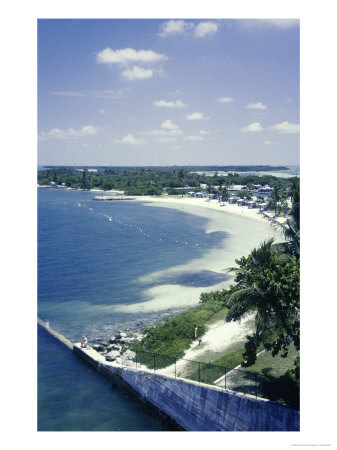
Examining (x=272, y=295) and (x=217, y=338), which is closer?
(x=272, y=295)

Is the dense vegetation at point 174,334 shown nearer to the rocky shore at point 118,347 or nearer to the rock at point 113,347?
the rocky shore at point 118,347

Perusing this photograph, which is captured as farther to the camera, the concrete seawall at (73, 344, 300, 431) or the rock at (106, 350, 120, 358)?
the rock at (106, 350, 120, 358)

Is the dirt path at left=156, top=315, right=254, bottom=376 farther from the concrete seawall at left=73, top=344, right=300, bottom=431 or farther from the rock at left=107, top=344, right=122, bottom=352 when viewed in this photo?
the rock at left=107, top=344, right=122, bottom=352

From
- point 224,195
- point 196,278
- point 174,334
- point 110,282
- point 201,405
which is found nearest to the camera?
point 201,405

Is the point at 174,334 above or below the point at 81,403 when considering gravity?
above

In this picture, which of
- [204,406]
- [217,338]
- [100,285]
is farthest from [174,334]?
[100,285]

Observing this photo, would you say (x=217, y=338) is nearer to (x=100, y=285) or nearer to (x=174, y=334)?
(x=174, y=334)

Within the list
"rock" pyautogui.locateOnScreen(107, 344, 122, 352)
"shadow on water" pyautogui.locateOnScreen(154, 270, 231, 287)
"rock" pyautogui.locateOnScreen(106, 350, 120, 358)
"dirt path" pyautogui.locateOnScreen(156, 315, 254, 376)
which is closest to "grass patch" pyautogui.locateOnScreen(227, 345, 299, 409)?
"dirt path" pyautogui.locateOnScreen(156, 315, 254, 376)
